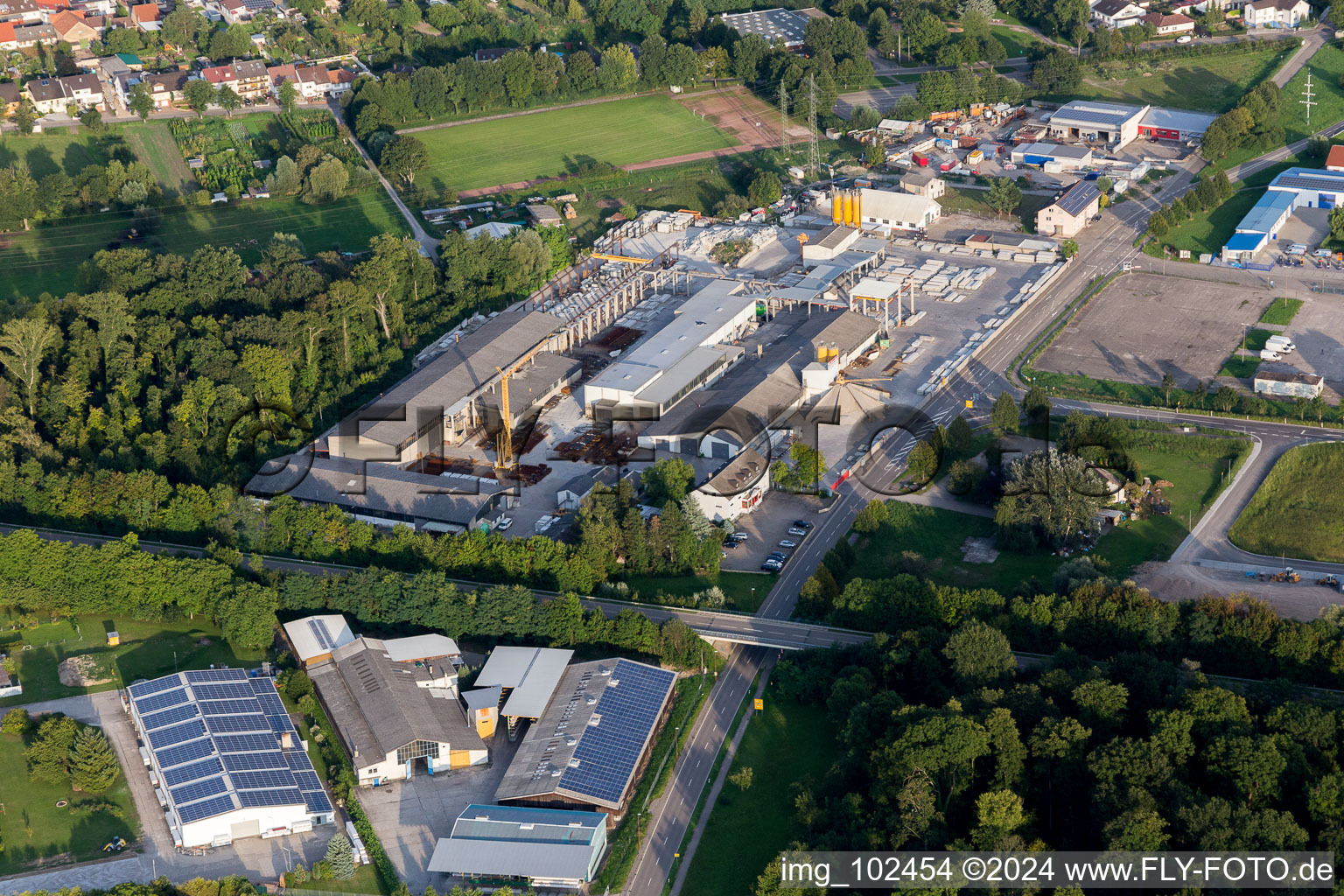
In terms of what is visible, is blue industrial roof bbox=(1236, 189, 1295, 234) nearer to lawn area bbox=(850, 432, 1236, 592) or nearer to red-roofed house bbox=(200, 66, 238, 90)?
lawn area bbox=(850, 432, 1236, 592)

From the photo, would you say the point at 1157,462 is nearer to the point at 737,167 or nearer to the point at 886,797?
the point at 886,797

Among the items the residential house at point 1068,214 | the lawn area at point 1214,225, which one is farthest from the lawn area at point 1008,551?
the residential house at point 1068,214

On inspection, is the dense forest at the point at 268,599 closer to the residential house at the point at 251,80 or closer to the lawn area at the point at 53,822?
the lawn area at the point at 53,822

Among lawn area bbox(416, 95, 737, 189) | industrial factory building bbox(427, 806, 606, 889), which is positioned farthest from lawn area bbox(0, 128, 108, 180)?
industrial factory building bbox(427, 806, 606, 889)

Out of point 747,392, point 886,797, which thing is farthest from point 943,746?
point 747,392

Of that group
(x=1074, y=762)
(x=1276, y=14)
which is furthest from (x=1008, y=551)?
(x=1276, y=14)

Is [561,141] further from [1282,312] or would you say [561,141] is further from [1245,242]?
[1282,312]
